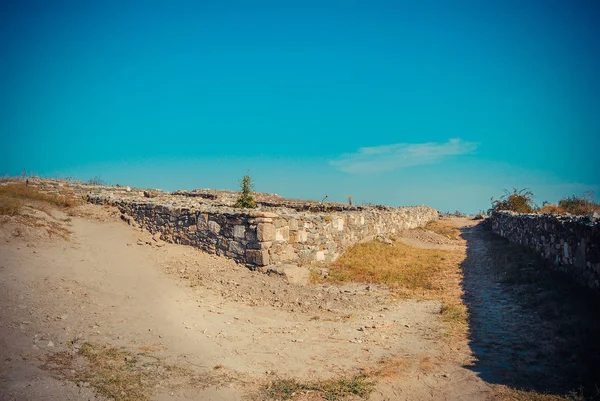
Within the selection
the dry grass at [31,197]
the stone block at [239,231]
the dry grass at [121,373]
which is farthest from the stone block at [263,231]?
the dry grass at [31,197]

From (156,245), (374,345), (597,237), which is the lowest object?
(374,345)

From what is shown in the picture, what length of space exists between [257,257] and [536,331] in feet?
24.5

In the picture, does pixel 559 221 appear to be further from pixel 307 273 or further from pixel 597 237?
pixel 307 273

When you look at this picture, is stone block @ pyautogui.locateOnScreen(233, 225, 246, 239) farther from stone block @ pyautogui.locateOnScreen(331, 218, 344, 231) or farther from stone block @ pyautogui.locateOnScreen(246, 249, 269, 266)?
stone block @ pyautogui.locateOnScreen(331, 218, 344, 231)

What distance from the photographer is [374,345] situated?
6.83 meters

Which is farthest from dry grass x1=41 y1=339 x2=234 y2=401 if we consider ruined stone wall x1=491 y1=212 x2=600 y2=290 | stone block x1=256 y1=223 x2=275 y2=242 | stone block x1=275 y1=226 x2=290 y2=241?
ruined stone wall x1=491 y1=212 x2=600 y2=290

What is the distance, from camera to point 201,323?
25.2ft

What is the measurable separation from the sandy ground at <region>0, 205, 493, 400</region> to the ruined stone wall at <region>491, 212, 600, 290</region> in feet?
10.7

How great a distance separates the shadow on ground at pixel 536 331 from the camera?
515 centimetres

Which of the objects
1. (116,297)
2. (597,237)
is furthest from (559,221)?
(116,297)

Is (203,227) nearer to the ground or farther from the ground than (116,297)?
farther from the ground

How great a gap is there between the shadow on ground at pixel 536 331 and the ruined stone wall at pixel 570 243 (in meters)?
0.32

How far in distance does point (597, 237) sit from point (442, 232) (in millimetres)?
21193

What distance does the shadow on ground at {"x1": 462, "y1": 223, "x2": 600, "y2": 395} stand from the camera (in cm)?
515
